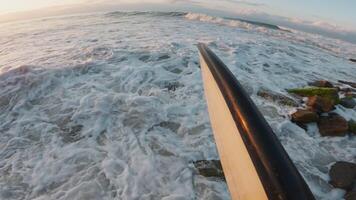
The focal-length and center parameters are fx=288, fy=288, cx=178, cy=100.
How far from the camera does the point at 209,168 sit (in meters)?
4.66

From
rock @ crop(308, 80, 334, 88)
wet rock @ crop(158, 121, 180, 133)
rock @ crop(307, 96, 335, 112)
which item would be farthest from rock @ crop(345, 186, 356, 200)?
rock @ crop(308, 80, 334, 88)

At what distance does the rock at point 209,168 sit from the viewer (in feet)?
14.8

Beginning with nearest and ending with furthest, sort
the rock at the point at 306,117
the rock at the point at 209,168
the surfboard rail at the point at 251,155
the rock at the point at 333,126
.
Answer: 1. the surfboard rail at the point at 251,155
2. the rock at the point at 209,168
3. the rock at the point at 333,126
4. the rock at the point at 306,117

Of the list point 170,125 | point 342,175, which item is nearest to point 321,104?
point 342,175

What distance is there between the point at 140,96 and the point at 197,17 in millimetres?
30420

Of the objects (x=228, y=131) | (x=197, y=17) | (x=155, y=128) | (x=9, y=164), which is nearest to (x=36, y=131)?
(x=9, y=164)

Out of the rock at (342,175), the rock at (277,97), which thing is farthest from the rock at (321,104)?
the rock at (342,175)

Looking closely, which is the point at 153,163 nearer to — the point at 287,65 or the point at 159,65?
the point at 159,65

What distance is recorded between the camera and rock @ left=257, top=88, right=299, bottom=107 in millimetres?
7289

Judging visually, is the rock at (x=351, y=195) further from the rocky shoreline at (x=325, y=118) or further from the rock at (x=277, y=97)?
the rock at (x=277, y=97)

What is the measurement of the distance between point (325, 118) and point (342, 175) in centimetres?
193

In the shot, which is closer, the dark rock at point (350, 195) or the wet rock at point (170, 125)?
the dark rock at point (350, 195)

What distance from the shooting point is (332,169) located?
16.0 feet

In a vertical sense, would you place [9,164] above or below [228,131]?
below
